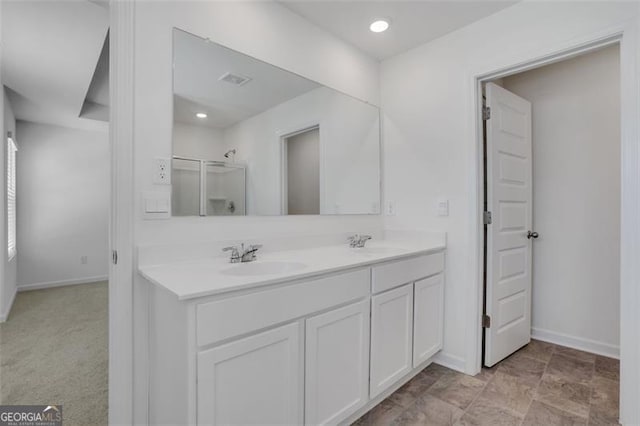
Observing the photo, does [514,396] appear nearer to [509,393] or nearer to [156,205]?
[509,393]

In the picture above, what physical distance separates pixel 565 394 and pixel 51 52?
433 cm

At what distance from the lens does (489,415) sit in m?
1.68

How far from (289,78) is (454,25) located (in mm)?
1217

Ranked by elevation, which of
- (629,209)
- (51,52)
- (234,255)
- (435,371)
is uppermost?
(51,52)

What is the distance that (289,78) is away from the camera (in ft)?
6.71

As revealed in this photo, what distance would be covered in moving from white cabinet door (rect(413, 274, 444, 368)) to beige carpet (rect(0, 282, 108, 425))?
1812mm

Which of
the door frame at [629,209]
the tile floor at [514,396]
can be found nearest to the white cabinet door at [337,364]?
the tile floor at [514,396]

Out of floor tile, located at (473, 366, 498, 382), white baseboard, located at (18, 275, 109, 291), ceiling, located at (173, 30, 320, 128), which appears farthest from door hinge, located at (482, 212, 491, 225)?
white baseboard, located at (18, 275, 109, 291)

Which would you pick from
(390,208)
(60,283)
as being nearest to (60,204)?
(60,283)

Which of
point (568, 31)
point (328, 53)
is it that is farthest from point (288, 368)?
point (568, 31)

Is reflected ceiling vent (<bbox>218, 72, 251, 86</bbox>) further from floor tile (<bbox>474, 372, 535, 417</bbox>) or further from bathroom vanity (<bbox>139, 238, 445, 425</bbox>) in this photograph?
floor tile (<bbox>474, 372, 535, 417</bbox>)

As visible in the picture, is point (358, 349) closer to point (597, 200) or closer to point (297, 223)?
point (297, 223)

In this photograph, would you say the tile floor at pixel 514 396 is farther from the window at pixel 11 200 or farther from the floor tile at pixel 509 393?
the window at pixel 11 200

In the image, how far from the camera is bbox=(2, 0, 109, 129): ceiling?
1.95 metres
